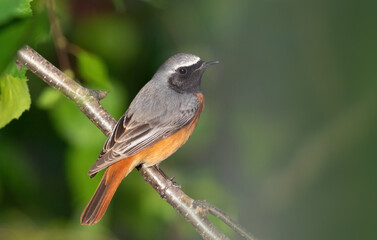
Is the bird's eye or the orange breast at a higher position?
the bird's eye

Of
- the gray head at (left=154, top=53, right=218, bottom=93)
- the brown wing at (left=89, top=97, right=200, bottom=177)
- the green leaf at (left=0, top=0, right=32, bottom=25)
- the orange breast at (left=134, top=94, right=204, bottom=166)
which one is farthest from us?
the gray head at (left=154, top=53, right=218, bottom=93)

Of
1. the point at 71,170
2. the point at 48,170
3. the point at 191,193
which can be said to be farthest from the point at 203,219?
the point at 48,170

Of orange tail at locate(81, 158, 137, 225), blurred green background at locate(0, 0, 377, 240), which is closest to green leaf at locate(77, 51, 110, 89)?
blurred green background at locate(0, 0, 377, 240)

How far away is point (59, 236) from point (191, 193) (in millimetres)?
1078

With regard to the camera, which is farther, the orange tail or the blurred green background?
the blurred green background

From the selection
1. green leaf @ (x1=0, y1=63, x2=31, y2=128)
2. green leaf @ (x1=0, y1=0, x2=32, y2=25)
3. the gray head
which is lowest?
the gray head

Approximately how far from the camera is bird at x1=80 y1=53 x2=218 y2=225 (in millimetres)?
2588

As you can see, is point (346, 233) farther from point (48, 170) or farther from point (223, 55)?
point (48, 170)

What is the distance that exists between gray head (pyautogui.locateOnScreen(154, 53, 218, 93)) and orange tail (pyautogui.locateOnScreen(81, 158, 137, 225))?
2.46 ft

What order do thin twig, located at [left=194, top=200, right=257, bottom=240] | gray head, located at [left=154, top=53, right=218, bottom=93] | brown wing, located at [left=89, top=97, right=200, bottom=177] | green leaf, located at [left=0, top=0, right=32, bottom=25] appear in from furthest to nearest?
gray head, located at [left=154, top=53, right=218, bottom=93], brown wing, located at [left=89, top=97, right=200, bottom=177], thin twig, located at [left=194, top=200, right=257, bottom=240], green leaf, located at [left=0, top=0, right=32, bottom=25]

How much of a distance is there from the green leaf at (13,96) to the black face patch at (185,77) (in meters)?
1.30

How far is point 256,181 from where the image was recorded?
3971mm

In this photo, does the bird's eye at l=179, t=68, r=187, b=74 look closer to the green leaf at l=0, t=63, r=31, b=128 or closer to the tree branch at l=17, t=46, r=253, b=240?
the tree branch at l=17, t=46, r=253, b=240

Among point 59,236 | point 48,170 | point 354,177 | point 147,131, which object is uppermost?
point 354,177
